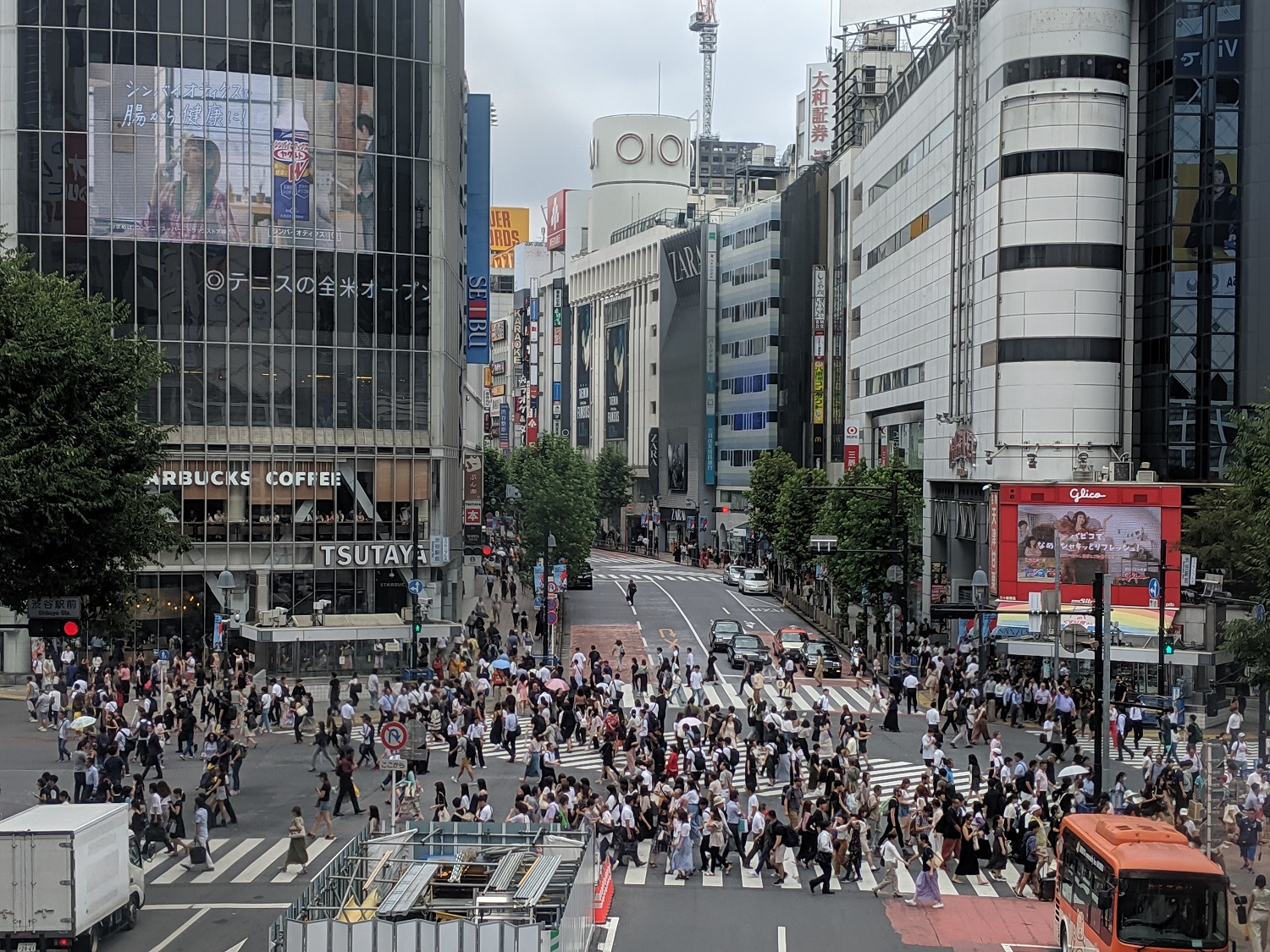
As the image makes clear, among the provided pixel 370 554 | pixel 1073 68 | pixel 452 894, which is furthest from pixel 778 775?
pixel 1073 68

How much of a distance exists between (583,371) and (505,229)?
32.9 metres

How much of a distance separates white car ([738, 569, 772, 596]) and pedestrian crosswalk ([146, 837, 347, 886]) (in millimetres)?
57886

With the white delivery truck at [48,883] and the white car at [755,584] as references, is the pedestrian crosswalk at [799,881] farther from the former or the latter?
the white car at [755,584]

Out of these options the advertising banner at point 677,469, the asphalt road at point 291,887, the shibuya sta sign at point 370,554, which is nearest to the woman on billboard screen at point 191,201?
the shibuya sta sign at point 370,554

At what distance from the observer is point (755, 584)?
8456 cm

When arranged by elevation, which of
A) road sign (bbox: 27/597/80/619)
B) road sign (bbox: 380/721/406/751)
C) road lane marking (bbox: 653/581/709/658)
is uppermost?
road sign (bbox: 27/597/80/619)

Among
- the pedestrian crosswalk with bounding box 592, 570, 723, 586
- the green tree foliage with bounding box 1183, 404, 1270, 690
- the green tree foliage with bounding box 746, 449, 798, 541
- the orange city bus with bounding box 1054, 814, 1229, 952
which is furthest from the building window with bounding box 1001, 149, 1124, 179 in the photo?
the pedestrian crosswalk with bounding box 592, 570, 723, 586

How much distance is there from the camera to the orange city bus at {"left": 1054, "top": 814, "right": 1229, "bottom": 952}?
1838 centimetres

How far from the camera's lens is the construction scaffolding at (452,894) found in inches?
554

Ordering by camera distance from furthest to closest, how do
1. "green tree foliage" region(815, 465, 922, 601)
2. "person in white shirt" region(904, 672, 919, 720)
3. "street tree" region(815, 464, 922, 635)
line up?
1. "green tree foliage" region(815, 465, 922, 601)
2. "street tree" region(815, 464, 922, 635)
3. "person in white shirt" region(904, 672, 919, 720)

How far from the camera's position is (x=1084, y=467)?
5425 cm

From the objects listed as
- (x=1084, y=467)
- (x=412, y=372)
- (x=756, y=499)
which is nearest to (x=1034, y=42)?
(x=1084, y=467)

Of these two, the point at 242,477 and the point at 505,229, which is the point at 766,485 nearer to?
the point at 242,477

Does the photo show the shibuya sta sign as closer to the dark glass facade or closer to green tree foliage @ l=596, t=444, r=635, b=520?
the dark glass facade
